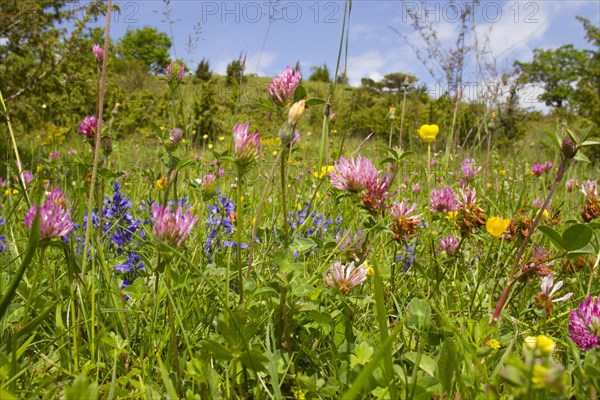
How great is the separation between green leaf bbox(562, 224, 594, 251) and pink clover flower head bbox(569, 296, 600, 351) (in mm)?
100

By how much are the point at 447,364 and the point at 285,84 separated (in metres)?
0.61

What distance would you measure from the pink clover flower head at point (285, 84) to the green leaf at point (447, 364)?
1.84ft

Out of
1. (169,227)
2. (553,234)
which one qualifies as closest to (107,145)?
(169,227)

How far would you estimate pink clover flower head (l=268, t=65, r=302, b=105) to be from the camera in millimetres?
912

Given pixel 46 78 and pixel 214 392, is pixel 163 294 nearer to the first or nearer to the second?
Result: pixel 214 392

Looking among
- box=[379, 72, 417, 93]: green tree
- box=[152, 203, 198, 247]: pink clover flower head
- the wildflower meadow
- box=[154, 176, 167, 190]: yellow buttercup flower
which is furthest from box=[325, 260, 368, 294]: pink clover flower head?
box=[379, 72, 417, 93]: green tree

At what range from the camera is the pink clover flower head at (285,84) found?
2.99ft

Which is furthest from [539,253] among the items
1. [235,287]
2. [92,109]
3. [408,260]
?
[92,109]

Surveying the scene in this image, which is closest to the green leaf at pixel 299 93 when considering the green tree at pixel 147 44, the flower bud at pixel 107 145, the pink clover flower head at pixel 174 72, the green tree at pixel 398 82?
the pink clover flower head at pixel 174 72

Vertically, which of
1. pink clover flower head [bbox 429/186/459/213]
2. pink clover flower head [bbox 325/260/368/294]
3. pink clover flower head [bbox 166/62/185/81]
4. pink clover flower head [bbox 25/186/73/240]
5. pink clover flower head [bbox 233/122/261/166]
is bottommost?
pink clover flower head [bbox 325/260/368/294]

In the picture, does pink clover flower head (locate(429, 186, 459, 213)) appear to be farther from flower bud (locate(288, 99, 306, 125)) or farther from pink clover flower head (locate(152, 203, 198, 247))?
pink clover flower head (locate(152, 203, 198, 247))

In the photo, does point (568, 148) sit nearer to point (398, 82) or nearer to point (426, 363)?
point (426, 363)

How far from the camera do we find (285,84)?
0.91 meters

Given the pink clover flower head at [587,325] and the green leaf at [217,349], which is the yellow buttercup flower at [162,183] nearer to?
the green leaf at [217,349]
